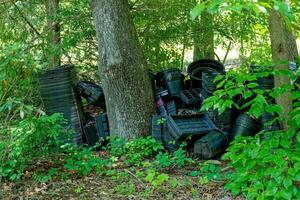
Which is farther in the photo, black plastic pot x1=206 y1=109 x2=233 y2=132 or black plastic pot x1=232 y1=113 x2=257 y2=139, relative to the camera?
black plastic pot x1=206 y1=109 x2=233 y2=132

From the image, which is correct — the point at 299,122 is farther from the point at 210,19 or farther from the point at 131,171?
the point at 210,19

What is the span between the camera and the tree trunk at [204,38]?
718 centimetres

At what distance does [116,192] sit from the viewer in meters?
4.05

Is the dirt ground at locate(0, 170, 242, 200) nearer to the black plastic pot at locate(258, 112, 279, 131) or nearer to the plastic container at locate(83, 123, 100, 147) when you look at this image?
the black plastic pot at locate(258, 112, 279, 131)

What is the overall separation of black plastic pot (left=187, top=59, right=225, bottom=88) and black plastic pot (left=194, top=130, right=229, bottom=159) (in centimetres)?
139

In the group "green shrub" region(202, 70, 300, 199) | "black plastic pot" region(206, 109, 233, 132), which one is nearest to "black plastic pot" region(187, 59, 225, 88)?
"black plastic pot" region(206, 109, 233, 132)

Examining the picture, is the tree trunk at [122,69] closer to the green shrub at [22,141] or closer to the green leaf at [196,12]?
the green shrub at [22,141]

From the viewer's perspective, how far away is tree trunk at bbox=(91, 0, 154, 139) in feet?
17.5

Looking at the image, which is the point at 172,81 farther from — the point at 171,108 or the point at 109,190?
the point at 109,190

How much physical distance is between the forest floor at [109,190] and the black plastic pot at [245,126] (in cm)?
118

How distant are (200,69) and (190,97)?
71 cm

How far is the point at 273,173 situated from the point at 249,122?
219 centimetres

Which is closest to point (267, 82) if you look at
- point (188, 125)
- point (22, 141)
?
point (188, 125)

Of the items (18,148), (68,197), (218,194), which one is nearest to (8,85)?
(18,148)
